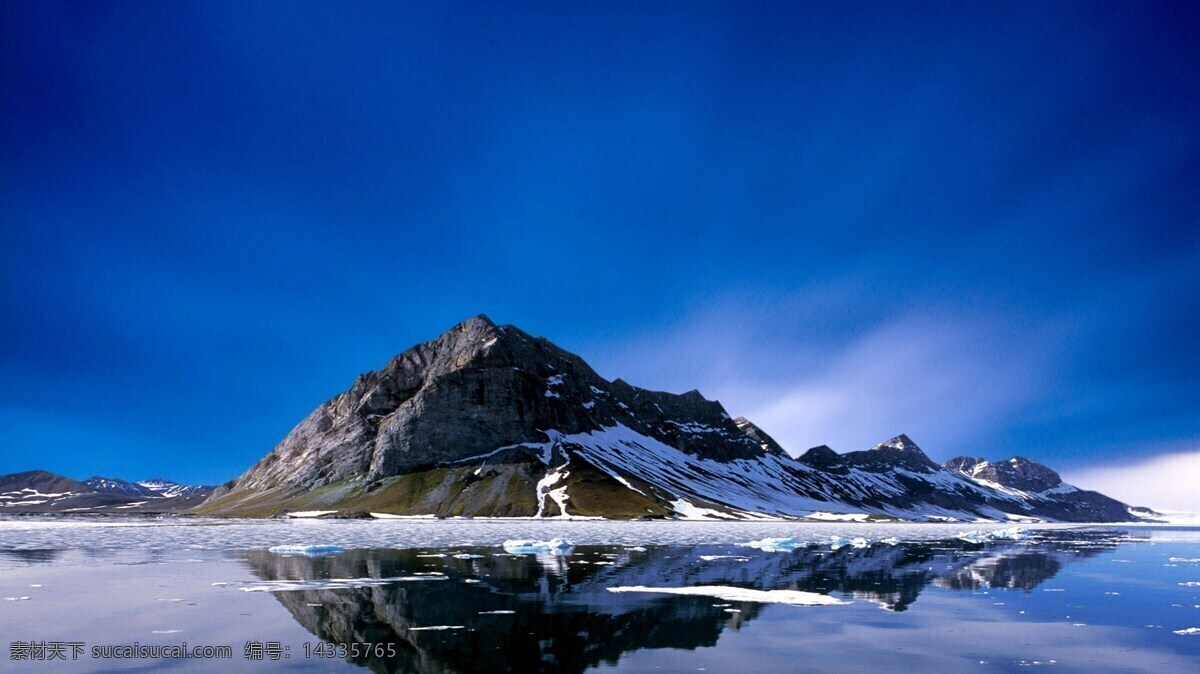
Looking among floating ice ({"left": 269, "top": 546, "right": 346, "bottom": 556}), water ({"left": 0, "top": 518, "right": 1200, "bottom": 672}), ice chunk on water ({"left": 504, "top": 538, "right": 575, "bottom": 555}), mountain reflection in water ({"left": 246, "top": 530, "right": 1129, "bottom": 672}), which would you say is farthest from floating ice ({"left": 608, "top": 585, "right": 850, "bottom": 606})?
floating ice ({"left": 269, "top": 546, "right": 346, "bottom": 556})

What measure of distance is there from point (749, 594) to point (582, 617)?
10.8 meters

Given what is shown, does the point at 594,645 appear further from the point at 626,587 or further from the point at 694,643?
the point at 626,587

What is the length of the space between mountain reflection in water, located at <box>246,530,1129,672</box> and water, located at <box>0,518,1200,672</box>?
15 cm

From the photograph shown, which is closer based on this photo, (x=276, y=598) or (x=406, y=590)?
(x=276, y=598)

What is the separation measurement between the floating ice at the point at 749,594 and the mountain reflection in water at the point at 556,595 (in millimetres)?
1453

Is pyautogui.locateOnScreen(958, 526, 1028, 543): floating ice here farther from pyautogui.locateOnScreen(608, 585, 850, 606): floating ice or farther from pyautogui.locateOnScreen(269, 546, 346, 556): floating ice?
pyautogui.locateOnScreen(269, 546, 346, 556): floating ice

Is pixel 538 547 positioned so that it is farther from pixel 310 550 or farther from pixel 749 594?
pixel 749 594

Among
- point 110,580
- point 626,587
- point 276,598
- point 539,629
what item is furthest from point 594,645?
point 110,580

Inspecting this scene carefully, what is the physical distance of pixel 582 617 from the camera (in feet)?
83.7

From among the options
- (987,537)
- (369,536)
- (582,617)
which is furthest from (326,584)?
(987,537)

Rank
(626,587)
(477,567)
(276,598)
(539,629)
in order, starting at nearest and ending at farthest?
(539,629) < (276,598) < (626,587) < (477,567)

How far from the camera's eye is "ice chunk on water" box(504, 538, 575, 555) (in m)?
61.0

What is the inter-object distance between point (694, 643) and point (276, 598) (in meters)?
19.4

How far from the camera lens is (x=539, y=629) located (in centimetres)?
2320
